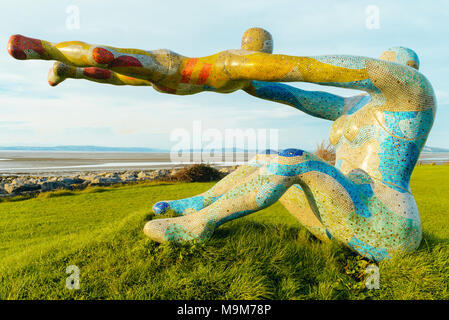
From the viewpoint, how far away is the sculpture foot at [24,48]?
4.65 ft

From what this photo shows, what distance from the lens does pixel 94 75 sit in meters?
1.97

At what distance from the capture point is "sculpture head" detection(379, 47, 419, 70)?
2195mm

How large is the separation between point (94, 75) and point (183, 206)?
1.31 meters

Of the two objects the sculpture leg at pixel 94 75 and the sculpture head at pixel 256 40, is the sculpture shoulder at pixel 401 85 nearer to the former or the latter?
the sculpture head at pixel 256 40

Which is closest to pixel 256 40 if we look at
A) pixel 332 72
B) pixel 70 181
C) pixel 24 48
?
pixel 332 72

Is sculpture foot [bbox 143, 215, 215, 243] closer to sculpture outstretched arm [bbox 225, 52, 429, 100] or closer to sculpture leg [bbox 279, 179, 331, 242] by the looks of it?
sculpture leg [bbox 279, 179, 331, 242]

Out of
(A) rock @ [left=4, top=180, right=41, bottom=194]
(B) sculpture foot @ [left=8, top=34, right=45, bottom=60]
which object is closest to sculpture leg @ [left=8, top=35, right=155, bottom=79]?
(B) sculpture foot @ [left=8, top=34, right=45, bottom=60]

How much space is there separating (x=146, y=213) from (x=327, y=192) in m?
1.79

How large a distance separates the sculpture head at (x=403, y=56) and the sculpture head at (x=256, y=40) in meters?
1.14

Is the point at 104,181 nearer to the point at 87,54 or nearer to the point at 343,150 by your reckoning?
the point at 343,150

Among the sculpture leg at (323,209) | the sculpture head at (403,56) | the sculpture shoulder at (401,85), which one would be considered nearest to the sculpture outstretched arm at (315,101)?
the sculpture head at (403,56)

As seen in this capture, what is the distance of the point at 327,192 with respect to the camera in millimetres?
1938
